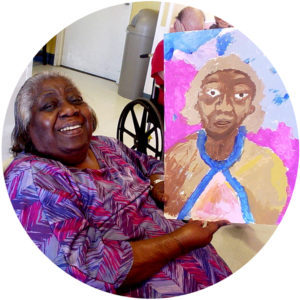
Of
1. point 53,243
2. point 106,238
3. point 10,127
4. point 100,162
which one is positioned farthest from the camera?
point 10,127

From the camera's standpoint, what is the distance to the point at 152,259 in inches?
32.2

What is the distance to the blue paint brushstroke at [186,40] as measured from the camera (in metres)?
0.87

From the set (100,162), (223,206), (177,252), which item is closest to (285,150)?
(223,206)

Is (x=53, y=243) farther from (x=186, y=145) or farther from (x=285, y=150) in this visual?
(x=285, y=150)

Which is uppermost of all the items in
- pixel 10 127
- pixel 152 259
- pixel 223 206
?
pixel 10 127

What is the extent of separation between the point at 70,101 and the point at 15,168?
0.84 ft

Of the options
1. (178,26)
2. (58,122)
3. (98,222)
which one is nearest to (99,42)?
(178,26)

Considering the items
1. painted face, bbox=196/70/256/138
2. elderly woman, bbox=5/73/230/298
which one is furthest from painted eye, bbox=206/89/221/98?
elderly woman, bbox=5/73/230/298

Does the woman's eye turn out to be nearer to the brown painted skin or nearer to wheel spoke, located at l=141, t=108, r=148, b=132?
the brown painted skin

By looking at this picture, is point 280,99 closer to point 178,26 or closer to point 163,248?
point 178,26

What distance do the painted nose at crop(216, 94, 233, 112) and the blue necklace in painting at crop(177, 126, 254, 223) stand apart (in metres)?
0.08

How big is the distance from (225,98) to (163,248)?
482mm

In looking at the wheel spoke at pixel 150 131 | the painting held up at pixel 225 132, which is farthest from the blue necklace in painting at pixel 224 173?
the wheel spoke at pixel 150 131

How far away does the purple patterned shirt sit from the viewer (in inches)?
28.6
